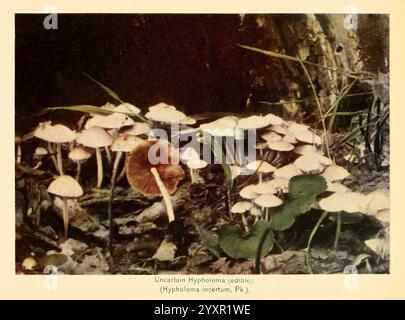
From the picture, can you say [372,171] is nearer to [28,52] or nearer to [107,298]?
[107,298]

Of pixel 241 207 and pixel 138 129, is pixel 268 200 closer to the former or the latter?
pixel 241 207

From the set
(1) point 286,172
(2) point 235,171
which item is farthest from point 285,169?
(2) point 235,171

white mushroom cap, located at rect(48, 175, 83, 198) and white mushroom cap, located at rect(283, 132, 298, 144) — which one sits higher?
white mushroom cap, located at rect(283, 132, 298, 144)

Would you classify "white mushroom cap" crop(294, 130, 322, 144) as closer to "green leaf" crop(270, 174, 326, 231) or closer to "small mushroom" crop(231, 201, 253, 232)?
"green leaf" crop(270, 174, 326, 231)

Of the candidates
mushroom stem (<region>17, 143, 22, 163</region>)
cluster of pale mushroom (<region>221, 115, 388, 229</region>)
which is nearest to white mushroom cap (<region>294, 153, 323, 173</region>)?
→ cluster of pale mushroom (<region>221, 115, 388, 229</region>)

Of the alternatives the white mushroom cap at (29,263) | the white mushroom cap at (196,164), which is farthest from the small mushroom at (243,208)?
the white mushroom cap at (29,263)

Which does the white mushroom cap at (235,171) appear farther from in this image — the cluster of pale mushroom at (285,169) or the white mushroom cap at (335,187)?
the white mushroom cap at (335,187)
